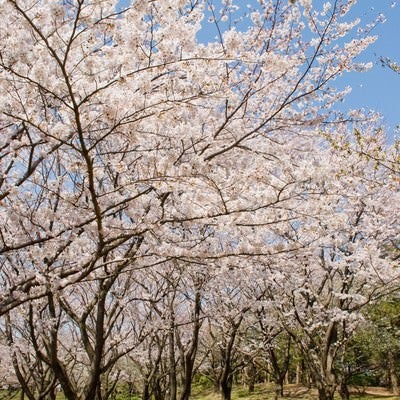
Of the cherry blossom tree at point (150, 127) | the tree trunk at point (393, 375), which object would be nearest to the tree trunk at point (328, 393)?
the cherry blossom tree at point (150, 127)

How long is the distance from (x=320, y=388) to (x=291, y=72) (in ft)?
29.0

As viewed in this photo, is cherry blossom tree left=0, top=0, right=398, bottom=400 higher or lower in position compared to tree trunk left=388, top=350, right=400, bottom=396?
higher

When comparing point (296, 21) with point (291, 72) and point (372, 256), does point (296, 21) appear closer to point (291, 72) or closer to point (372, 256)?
point (291, 72)

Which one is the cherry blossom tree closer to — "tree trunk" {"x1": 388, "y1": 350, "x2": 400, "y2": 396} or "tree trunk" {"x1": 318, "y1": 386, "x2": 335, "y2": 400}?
"tree trunk" {"x1": 318, "y1": 386, "x2": 335, "y2": 400}

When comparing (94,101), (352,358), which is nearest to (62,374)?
(94,101)

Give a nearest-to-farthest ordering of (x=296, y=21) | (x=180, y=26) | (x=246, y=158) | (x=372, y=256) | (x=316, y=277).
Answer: (x=180, y=26)
(x=296, y=21)
(x=246, y=158)
(x=372, y=256)
(x=316, y=277)

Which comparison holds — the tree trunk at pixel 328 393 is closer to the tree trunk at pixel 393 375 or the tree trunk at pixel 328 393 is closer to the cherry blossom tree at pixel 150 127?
the cherry blossom tree at pixel 150 127

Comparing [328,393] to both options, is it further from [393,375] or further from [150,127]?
[393,375]

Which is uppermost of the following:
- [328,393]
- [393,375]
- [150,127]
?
[150,127]

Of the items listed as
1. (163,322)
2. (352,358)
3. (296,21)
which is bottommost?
(352,358)

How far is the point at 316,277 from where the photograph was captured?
14.3 m

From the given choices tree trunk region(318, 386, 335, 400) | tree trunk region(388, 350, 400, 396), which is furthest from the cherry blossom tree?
tree trunk region(388, 350, 400, 396)

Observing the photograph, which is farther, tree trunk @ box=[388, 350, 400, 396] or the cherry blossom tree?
tree trunk @ box=[388, 350, 400, 396]

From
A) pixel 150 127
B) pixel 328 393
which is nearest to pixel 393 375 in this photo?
pixel 328 393
